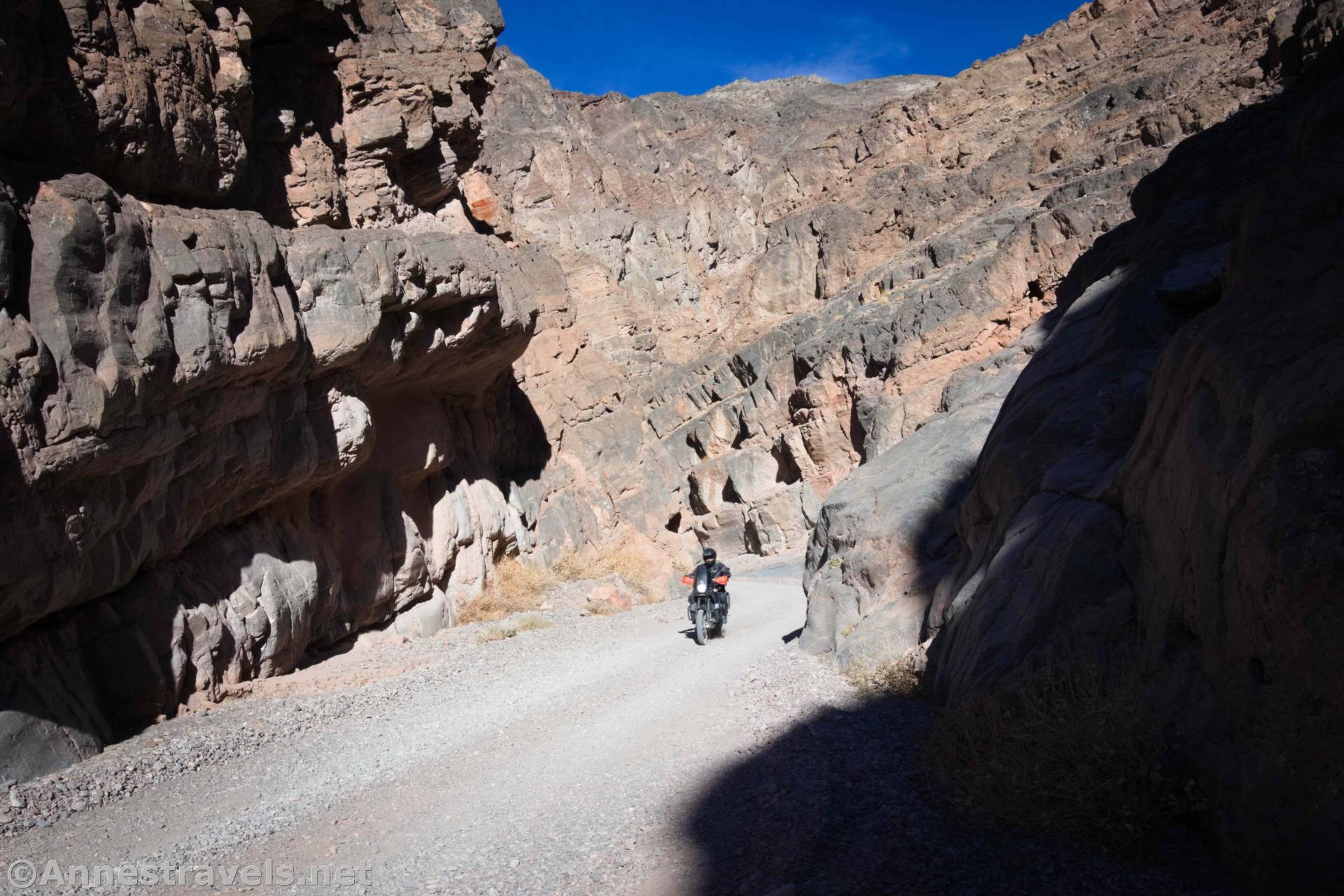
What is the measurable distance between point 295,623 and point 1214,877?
12334 mm

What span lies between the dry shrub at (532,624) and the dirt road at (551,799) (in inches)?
215

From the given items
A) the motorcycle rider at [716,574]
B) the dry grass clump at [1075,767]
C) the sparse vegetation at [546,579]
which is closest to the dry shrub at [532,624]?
the sparse vegetation at [546,579]

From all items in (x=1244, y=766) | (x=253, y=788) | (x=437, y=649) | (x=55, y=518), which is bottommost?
(x=437, y=649)

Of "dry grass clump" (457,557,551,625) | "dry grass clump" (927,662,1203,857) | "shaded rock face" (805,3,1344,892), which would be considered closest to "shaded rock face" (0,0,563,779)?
"dry grass clump" (457,557,551,625)

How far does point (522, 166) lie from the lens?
41750 millimetres

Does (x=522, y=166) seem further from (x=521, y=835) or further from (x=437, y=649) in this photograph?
(x=521, y=835)

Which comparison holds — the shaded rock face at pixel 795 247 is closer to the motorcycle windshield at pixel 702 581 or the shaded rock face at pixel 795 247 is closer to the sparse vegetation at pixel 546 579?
the sparse vegetation at pixel 546 579

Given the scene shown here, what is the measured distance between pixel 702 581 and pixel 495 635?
13.9 feet

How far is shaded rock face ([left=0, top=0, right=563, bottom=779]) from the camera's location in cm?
796

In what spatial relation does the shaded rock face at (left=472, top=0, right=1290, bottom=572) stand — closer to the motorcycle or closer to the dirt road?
the motorcycle

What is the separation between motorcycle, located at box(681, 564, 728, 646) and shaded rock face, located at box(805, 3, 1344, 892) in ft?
8.39

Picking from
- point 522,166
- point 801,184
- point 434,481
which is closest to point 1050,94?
point 801,184

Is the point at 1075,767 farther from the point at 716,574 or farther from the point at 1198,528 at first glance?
the point at 716,574

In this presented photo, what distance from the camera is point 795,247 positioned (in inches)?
1777
